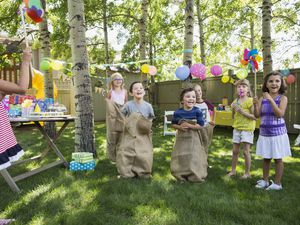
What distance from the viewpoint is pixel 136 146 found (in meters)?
4.23

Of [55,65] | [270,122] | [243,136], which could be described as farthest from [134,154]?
[55,65]

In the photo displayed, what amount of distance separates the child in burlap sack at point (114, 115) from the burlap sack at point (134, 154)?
59cm

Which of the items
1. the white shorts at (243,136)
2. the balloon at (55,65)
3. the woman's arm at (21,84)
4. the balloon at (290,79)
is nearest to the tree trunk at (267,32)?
the balloon at (290,79)

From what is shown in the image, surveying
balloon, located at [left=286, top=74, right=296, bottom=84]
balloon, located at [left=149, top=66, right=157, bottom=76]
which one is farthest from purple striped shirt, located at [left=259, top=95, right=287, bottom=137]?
balloon, located at [left=286, top=74, right=296, bottom=84]

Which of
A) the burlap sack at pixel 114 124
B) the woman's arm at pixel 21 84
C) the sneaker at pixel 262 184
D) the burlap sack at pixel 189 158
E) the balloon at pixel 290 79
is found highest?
the balloon at pixel 290 79

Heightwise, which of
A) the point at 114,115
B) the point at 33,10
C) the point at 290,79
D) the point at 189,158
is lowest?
the point at 189,158

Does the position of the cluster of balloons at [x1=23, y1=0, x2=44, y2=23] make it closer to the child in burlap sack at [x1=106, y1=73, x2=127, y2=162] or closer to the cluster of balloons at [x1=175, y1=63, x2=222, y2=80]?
the child in burlap sack at [x1=106, y1=73, x2=127, y2=162]

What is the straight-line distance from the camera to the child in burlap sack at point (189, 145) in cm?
399

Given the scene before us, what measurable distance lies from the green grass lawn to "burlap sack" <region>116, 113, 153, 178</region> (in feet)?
0.63

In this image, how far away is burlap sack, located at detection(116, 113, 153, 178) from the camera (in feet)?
13.8

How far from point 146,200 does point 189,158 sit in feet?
3.30

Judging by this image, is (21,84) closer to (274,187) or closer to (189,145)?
(189,145)

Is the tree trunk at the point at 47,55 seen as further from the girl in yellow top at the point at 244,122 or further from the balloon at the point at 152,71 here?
the girl in yellow top at the point at 244,122

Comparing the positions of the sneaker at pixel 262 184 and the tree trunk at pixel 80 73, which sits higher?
the tree trunk at pixel 80 73
